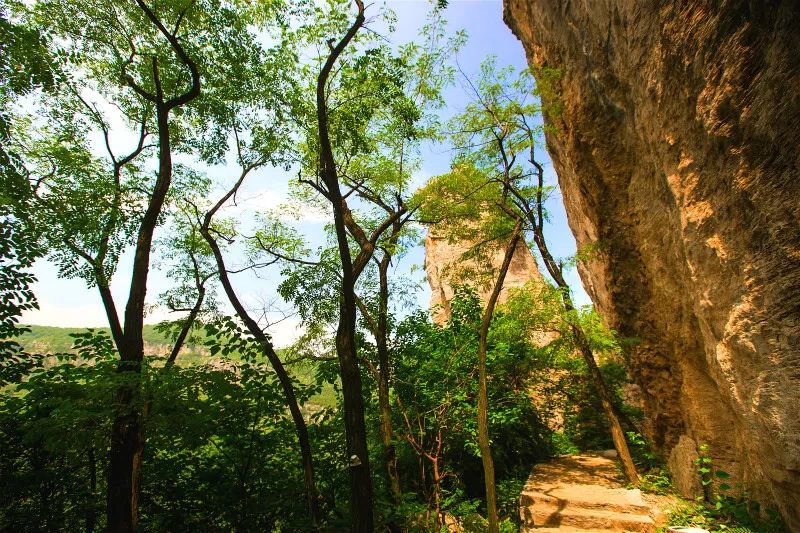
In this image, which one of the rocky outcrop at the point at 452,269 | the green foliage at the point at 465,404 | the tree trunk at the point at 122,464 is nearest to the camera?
the tree trunk at the point at 122,464

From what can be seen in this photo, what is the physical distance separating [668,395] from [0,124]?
44.4 feet

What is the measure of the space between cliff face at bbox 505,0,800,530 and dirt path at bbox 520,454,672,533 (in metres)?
1.60

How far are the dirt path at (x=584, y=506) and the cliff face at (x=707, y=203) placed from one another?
1603 mm

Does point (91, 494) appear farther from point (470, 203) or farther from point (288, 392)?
point (470, 203)

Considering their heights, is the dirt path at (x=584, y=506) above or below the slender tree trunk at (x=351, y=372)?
below

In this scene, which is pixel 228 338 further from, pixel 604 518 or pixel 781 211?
pixel 781 211

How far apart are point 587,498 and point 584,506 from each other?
0.22m

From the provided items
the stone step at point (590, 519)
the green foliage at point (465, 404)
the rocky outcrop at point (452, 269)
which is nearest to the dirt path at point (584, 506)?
the stone step at point (590, 519)

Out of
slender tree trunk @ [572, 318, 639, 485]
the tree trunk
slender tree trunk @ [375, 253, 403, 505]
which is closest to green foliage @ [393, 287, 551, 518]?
slender tree trunk @ [375, 253, 403, 505]

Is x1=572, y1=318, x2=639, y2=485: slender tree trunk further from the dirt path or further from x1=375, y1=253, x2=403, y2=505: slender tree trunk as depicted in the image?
x1=375, y1=253, x2=403, y2=505: slender tree trunk

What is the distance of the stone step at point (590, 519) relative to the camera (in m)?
6.50

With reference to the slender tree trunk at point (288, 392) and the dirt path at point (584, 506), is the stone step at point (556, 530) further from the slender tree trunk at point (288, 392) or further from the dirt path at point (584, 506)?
the slender tree trunk at point (288, 392)

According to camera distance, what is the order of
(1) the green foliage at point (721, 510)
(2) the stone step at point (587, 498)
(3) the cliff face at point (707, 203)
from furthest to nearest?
1. (2) the stone step at point (587, 498)
2. (1) the green foliage at point (721, 510)
3. (3) the cliff face at point (707, 203)

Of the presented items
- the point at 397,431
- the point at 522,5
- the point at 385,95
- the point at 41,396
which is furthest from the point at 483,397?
the point at 522,5
